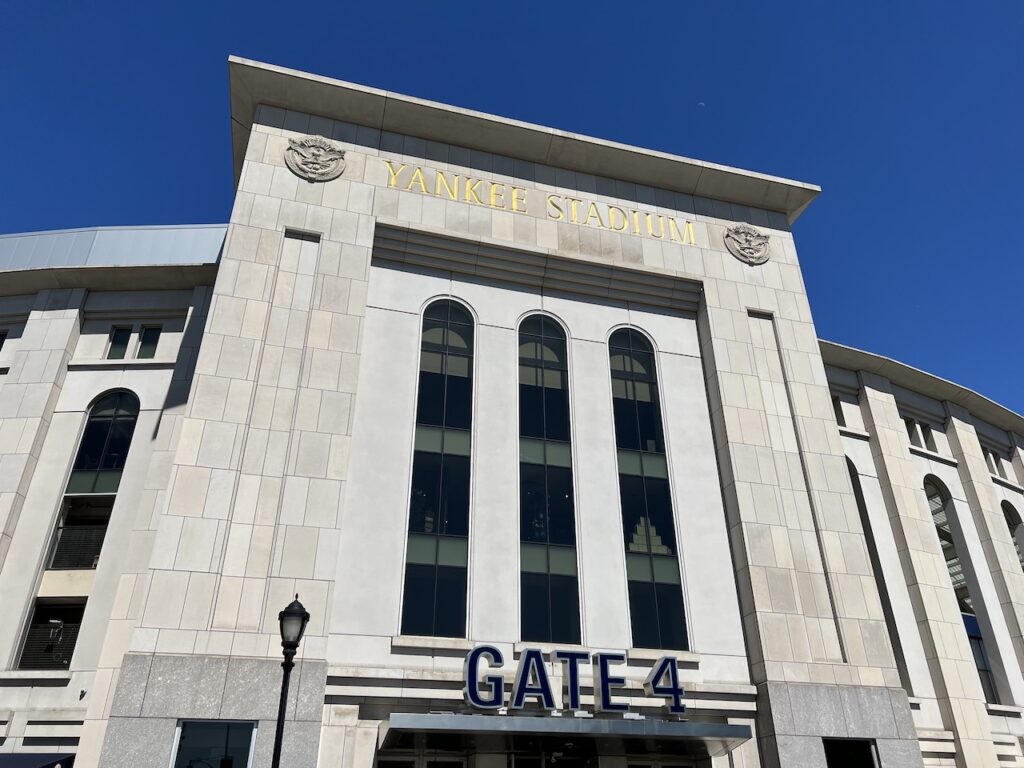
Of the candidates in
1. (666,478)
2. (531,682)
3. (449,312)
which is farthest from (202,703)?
(666,478)

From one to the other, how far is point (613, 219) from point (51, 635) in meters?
20.7

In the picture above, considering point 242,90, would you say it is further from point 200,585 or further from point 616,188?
point 200,585

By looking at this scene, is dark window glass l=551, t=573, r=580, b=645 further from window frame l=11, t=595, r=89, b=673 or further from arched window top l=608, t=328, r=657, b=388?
window frame l=11, t=595, r=89, b=673

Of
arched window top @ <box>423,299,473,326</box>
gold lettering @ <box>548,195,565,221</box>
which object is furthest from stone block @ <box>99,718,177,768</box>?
gold lettering @ <box>548,195,565,221</box>

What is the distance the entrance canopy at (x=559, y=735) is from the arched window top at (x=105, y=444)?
39.8 ft

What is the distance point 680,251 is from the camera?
87.6 feet

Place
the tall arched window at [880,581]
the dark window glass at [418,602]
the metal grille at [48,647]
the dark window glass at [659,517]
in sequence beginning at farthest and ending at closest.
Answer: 1. the tall arched window at [880,581]
2. the dark window glass at [659,517]
3. the metal grille at [48,647]
4. the dark window glass at [418,602]

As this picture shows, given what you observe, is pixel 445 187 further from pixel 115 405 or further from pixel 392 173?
pixel 115 405

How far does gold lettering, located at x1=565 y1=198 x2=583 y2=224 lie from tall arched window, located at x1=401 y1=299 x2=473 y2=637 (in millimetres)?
5113

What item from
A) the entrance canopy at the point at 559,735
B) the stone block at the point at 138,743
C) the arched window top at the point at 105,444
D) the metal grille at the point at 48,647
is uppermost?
the arched window top at the point at 105,444

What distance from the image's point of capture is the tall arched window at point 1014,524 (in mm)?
34062

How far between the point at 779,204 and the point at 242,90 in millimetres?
18873

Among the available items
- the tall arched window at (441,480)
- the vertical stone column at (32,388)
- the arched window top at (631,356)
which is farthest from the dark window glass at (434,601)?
the vertical stone column at (32,388)

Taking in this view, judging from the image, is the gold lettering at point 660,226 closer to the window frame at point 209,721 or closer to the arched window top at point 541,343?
the arched window top at point 541,343
